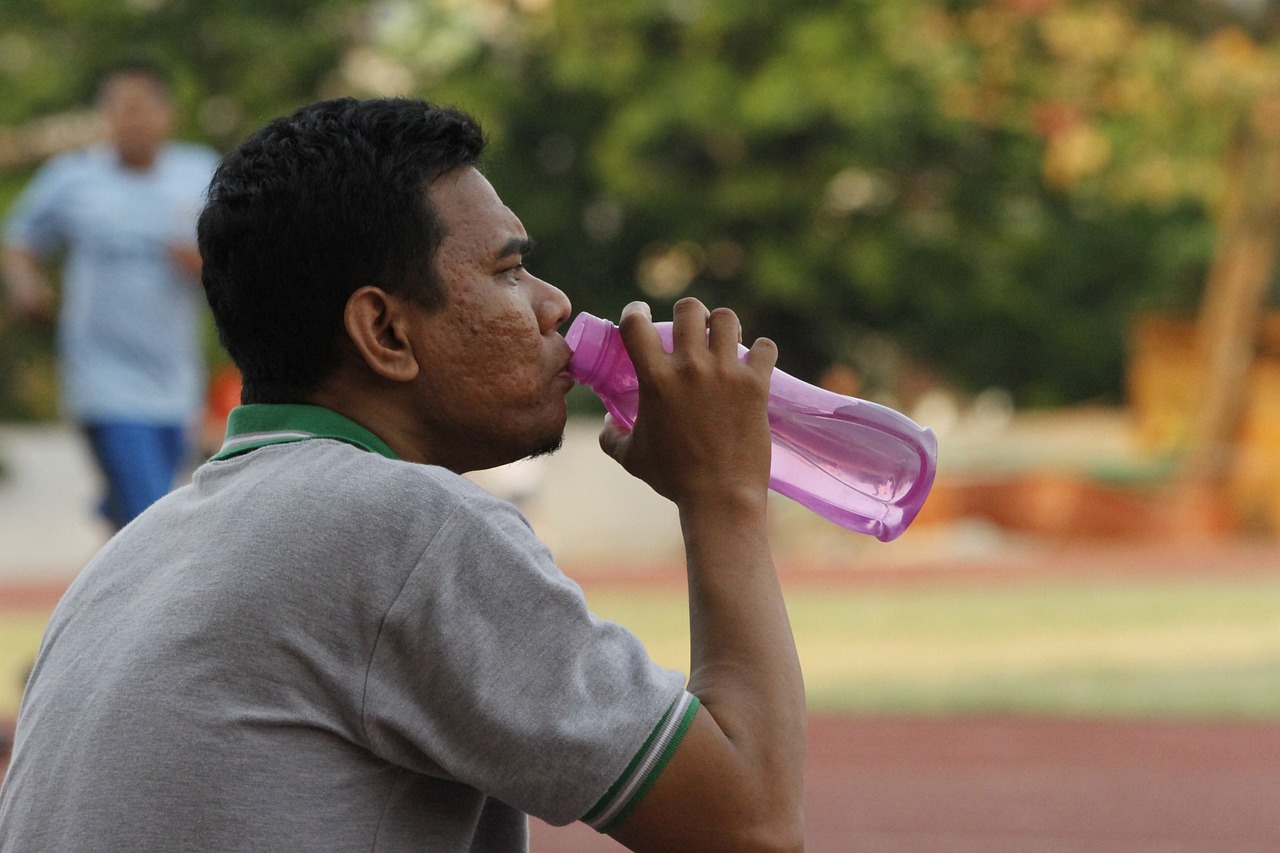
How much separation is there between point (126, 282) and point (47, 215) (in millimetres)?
382

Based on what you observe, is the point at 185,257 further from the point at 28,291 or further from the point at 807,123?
the point at 807,123

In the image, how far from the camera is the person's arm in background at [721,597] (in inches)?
65.5

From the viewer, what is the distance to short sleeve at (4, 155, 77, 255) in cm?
632

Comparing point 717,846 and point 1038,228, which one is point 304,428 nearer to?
point 717,846

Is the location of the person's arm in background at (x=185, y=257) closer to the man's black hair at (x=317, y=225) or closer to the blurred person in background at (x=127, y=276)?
the blurred person in background at (x=127, y=276)

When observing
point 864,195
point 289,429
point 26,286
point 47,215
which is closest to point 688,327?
point 289,429

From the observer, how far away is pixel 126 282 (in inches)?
247

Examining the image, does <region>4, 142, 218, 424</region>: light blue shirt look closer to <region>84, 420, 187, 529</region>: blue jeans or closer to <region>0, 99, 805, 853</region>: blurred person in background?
<region>84, 420, 187, 529</region>: blue jeans

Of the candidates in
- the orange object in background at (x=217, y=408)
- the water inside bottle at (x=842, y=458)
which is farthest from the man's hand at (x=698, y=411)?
the orange object in background at (x=217, y=408)

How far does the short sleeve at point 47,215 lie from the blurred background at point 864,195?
8473 mm

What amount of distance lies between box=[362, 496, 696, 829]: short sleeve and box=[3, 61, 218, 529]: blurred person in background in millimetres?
4674

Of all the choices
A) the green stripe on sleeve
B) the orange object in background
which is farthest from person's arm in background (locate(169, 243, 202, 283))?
the orange object in background

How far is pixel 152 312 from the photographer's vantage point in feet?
20.6

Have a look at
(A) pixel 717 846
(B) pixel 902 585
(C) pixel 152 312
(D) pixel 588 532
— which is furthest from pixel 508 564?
(D) pixel 588 532
